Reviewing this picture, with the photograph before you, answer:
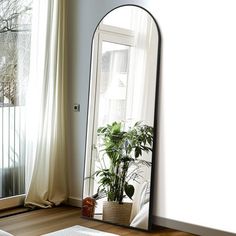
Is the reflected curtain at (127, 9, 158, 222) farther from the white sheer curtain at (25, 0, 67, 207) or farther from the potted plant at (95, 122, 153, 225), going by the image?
the white sheer curtain at (25, 0, 67, 207)

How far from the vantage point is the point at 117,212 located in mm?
3922

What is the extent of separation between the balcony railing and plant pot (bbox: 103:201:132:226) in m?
1.00

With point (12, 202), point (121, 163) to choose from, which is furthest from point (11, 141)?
point (121, 163)

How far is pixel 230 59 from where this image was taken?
346 cm

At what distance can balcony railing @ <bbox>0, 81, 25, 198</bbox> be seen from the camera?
166 inches

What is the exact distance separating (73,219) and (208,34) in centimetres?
204

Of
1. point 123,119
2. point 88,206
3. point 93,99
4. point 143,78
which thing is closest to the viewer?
point 143,78

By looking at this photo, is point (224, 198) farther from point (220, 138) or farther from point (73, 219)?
point (73, 219)

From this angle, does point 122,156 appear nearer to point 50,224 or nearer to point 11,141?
point 50,224

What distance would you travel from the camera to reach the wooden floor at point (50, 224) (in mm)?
3686

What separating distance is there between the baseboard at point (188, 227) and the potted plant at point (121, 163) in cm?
28

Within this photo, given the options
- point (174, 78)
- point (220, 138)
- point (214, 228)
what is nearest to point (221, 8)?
point (174, 78)

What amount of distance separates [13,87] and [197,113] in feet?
5.98

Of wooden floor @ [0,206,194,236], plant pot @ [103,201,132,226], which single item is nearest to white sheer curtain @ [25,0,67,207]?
wooden floor @ [0,206,194,236]
